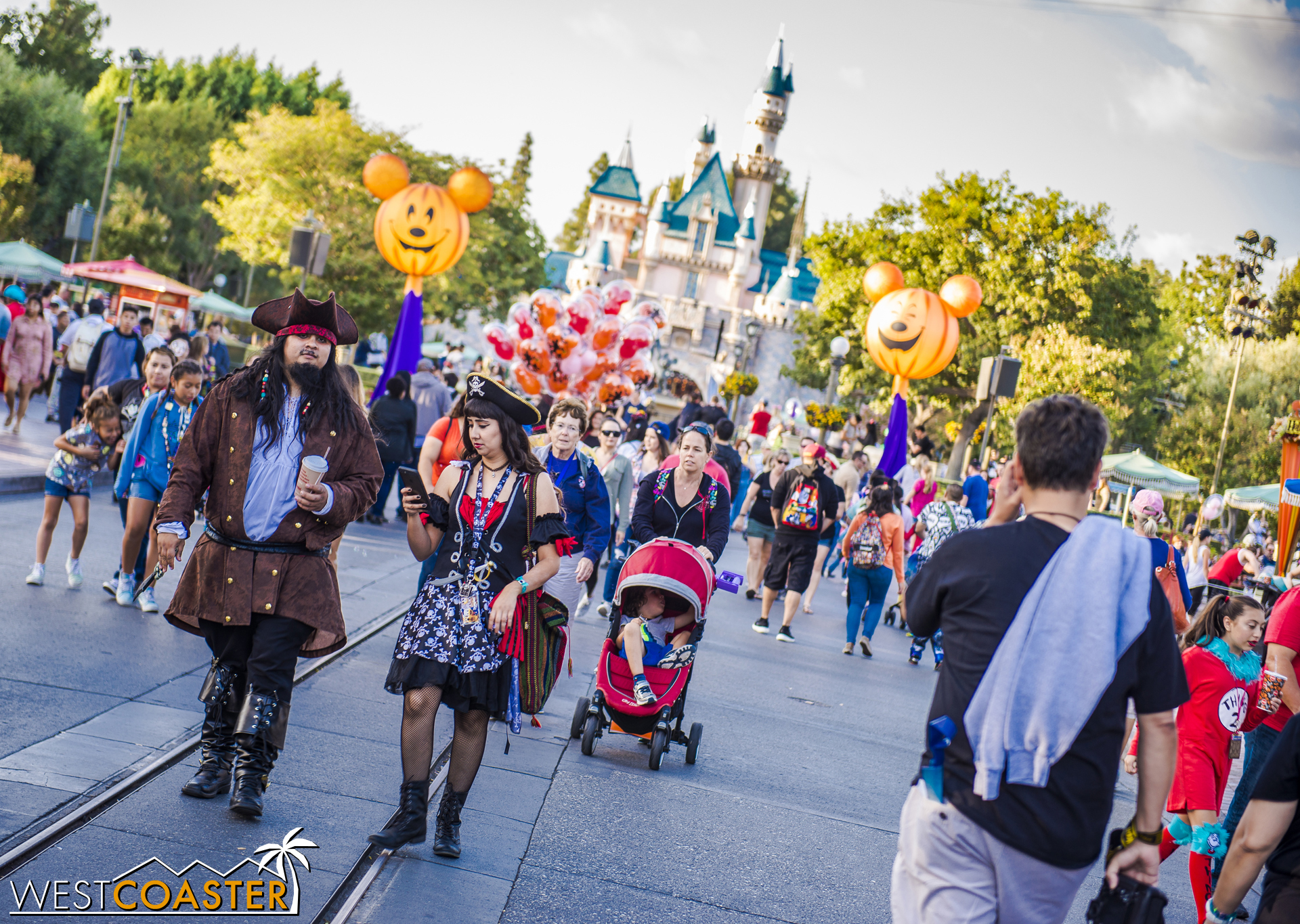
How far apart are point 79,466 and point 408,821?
5.38 m

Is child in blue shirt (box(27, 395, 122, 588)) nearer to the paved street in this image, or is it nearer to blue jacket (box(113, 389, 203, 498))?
the paved street

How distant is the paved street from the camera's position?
4.37 m

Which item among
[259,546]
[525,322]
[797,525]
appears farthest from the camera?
[525,322]

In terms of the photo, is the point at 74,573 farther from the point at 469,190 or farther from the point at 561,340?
the point at 469,190

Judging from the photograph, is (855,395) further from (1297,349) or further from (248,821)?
(248,821)

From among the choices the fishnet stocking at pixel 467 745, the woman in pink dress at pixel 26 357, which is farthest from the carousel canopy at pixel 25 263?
the fishnet stocking at pixel 467 745

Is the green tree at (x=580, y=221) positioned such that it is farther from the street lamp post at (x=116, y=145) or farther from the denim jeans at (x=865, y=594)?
the denim jeans at (x=865, y=594)

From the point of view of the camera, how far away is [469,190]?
15.9 meters

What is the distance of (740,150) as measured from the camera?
318ft

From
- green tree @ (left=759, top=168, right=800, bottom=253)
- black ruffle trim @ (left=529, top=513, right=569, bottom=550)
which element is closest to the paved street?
black ruffle trim @ (left=529, top=513, right=569, bottom=550)

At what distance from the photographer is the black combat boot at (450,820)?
15.3 feet

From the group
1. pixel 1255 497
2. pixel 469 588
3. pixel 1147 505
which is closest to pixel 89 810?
pixel 469 588

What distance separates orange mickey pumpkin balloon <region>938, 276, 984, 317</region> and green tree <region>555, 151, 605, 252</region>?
7885 centimetres

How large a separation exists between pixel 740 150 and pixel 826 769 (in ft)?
307
